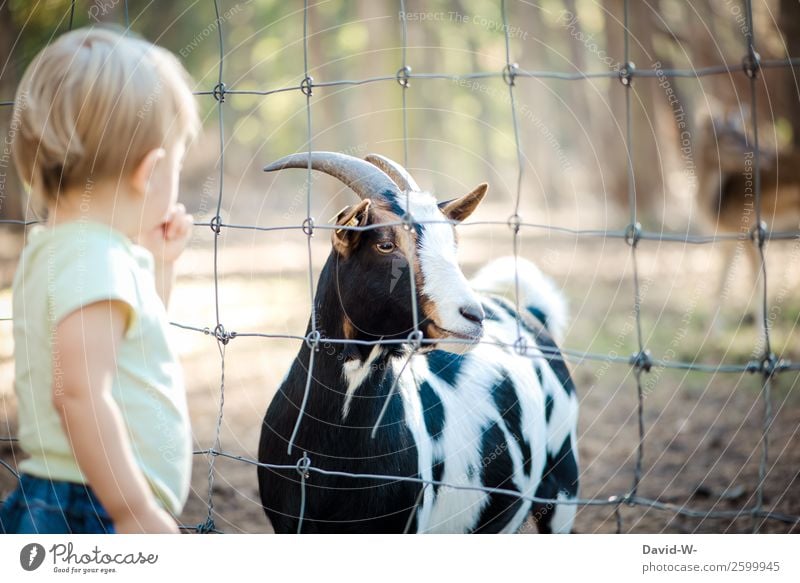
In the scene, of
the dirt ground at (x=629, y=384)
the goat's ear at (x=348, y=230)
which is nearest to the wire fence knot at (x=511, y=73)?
the goat's ear at (x=348, y=230)

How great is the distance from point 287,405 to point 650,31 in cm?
931

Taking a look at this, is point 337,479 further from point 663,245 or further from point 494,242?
point 494,242

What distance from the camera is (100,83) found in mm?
1428

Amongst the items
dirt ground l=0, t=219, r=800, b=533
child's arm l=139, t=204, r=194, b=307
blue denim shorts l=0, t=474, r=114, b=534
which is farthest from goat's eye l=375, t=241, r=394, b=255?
dirt ground l=0, t=219, r=800, b=533

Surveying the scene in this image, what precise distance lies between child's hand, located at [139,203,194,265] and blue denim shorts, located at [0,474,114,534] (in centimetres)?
56

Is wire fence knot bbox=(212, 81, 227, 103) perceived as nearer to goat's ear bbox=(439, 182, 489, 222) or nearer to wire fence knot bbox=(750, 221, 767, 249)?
goat's ear bbox=(439, 182, 489, 222)

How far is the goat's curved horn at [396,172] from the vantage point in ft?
7.15

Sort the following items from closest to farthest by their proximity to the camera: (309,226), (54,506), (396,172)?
(54,506)
(309,226)
(396,172)

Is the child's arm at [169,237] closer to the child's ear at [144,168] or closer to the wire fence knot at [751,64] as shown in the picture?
the child's ear at [144,168]

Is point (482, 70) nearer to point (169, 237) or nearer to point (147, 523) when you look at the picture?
point (169, 237)

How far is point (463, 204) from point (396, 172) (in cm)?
23

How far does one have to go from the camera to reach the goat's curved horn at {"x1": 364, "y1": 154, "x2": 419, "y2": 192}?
7.15 feet

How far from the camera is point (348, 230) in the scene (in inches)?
83.0

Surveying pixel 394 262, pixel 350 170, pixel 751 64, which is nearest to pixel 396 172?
pixel 350 170
